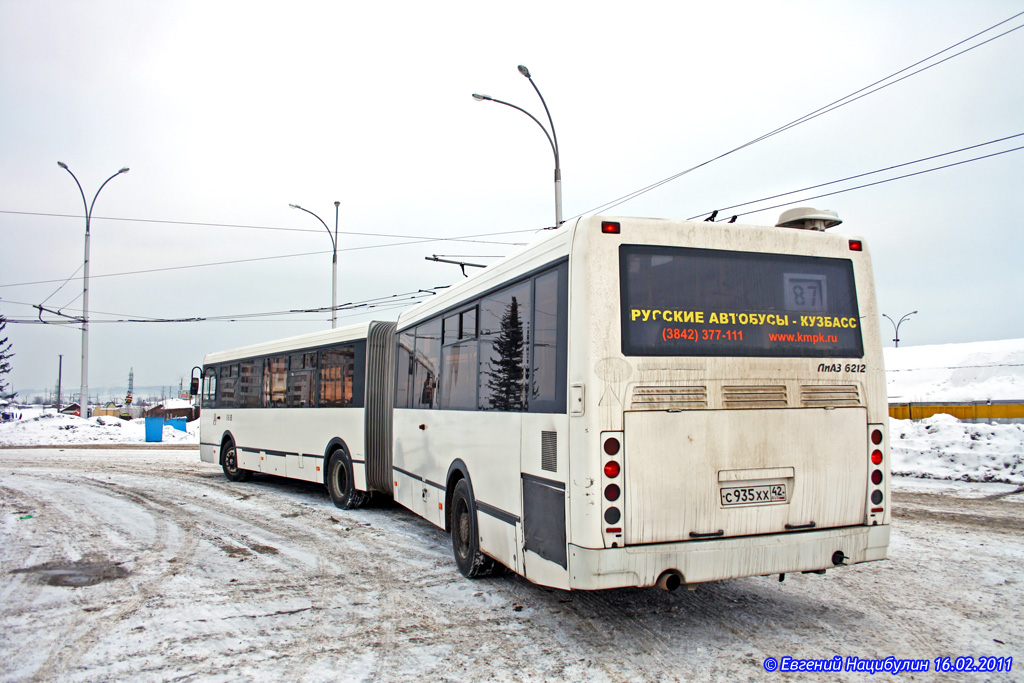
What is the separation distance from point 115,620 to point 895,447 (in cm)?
1704

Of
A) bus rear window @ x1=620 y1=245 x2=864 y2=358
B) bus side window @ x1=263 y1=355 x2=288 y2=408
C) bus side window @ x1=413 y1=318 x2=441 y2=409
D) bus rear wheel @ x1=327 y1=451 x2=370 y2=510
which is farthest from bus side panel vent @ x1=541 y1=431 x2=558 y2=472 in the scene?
bus side window @ x1=263 y1=355 x2=288 y2=408

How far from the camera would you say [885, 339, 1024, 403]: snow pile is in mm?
58188

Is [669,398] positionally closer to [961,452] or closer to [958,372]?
[961,452]

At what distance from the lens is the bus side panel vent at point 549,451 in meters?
5.29

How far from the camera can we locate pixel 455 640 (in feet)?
17.8

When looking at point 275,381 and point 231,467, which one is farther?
point 231,467

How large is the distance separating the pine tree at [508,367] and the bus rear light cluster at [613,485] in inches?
45.9

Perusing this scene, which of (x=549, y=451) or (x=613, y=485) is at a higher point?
(x=549, y=451)

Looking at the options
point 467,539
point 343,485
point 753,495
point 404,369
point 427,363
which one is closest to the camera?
point 753,495

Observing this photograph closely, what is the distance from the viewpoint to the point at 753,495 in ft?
17.1

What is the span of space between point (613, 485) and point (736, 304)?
5.45ft

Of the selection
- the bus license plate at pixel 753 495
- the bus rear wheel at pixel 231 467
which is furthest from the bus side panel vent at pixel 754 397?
the bus rear wheel at pixel 231 467

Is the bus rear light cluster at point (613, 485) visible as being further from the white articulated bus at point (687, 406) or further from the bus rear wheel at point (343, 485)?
the bus rear wheel at point (343, 485)

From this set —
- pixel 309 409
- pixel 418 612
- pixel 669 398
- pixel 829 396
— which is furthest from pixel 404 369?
pixel 829 396
